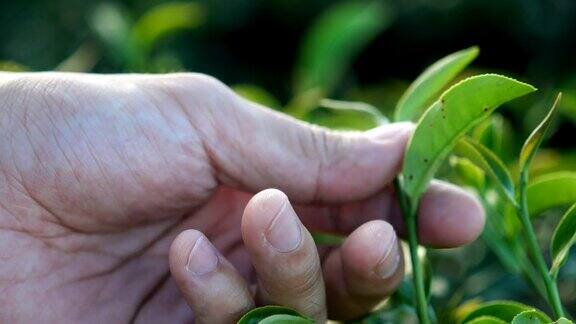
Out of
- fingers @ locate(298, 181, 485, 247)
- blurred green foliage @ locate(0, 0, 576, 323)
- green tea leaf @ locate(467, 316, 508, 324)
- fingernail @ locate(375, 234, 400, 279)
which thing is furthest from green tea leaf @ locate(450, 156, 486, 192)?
blurred green foliage @ locate(0, 0, 576, 323)

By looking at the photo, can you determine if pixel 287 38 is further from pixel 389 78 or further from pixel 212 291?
pixel 212 291

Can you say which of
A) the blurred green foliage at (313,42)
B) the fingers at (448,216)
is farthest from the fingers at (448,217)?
the blurred green foliage at (313,42)

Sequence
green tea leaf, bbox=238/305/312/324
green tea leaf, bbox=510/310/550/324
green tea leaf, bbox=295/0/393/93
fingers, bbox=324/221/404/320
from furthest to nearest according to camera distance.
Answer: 1. green tea leaf, bbox=295/0/393/93
2. fingers, bbox=324/221/404/320
3. green tea leaf, bbox=238/305/312/324
4. green tea leaf, bbox=510/310/550/324

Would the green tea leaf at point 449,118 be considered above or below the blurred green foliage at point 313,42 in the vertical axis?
above

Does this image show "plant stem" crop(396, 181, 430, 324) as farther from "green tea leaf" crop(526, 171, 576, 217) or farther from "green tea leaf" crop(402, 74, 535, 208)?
"green tea leaf" crop(526, 171, 576, 217)

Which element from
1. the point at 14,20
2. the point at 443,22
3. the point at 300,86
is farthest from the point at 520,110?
the point at 14,20

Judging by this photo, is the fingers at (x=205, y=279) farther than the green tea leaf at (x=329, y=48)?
No

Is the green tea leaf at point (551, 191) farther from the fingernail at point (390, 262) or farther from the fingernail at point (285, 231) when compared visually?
the fingernail at point (285, 231)
